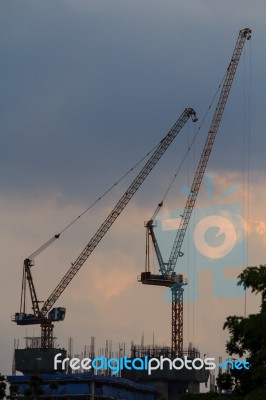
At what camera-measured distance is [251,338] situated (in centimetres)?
14000

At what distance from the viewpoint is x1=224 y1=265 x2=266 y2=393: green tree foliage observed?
132 metres

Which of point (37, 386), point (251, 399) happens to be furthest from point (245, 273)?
point (37, 386)

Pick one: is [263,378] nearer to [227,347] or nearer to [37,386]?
[227,347]

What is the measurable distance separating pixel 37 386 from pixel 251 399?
187 feet

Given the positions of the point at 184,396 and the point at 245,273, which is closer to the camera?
the point at 245,273

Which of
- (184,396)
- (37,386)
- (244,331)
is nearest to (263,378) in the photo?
(244,331)

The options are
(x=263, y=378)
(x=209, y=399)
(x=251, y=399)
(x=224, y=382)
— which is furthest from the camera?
(x=224, y=382)

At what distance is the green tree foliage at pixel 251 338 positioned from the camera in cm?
13150

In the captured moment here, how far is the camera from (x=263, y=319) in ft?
429

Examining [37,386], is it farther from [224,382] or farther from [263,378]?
[263,378]

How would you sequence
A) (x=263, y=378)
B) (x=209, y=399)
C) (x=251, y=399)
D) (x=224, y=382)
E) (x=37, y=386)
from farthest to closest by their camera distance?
(x=37, y=386), (x=224, y=382), (x=209, y=399), (x=263, y=378), (x=251, y=399)

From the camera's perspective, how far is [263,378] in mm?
132125

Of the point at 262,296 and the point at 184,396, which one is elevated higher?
the point at 262,296

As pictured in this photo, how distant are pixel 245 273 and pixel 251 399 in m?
15.3
